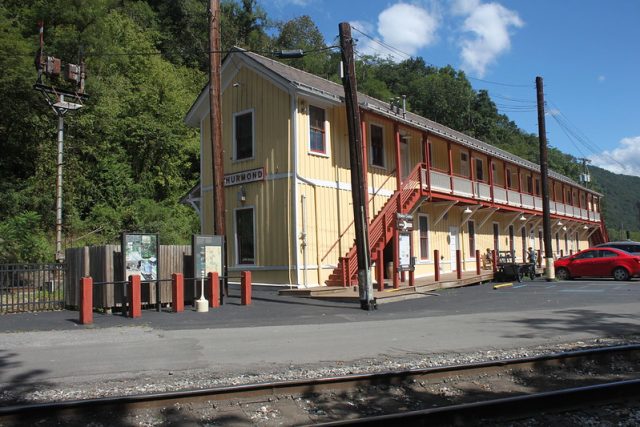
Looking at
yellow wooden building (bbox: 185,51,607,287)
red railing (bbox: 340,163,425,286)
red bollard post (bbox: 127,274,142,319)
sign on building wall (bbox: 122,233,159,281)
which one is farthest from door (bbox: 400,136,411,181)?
red bollard post (bbox: 127,274,142,319)

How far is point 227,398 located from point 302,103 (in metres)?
14.6

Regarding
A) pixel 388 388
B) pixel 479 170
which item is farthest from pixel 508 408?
pixel 479 170

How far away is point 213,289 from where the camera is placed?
1510cm

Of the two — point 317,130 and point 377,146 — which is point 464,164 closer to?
point 377,146

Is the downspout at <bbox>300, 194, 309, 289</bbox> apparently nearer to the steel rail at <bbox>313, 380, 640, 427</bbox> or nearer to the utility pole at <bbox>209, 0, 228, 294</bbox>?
the utility pole at <bbox>209, 0, 228, 294</bbox>

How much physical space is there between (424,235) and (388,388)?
18350 millimetres

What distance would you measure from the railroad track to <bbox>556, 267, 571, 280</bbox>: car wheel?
19151 mm

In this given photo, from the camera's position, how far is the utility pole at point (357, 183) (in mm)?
14938

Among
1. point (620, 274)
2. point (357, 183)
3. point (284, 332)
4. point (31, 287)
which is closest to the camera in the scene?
point (284, 332)

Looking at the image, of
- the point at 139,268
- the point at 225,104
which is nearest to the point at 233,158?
the point at 225,104

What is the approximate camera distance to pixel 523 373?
7.86 metres

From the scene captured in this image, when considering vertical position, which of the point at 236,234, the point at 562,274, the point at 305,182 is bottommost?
the point at 562,274

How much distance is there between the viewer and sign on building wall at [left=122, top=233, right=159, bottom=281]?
44.9ft

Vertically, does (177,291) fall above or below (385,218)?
below
